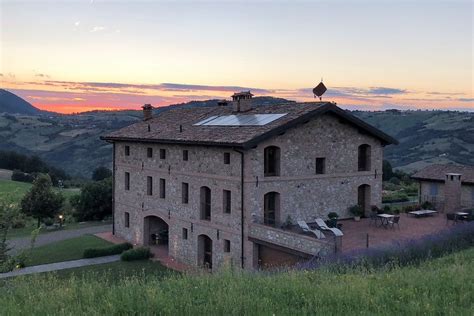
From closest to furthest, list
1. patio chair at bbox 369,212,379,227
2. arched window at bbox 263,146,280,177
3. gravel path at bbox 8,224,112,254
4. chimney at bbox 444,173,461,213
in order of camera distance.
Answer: arched window at bbox 263,146,280,177 < patio chair at bbox 369,212,379,227 < chimney at bbox 444,173,461,213 < gravel path at bbox 8,224,112,254

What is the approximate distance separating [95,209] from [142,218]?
1483 centimetres

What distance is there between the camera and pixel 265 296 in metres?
8.31

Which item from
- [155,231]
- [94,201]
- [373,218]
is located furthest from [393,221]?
[94,201]

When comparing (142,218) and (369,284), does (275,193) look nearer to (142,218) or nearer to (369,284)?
(142,218)

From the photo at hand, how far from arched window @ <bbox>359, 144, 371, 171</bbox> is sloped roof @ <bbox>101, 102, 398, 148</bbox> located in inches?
32.2

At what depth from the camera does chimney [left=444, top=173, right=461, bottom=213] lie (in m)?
24.9

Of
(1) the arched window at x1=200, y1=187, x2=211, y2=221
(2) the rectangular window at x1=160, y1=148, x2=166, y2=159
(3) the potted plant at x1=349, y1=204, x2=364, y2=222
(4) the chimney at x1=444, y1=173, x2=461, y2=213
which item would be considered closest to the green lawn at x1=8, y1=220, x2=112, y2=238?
(2) the rectangular window at x1=160, y1=148, x2=166, y2=159

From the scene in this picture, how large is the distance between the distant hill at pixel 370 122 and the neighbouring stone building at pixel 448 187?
2025 inches

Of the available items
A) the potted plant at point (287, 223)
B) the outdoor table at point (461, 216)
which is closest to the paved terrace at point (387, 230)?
the outdoor table at point (461, 216)

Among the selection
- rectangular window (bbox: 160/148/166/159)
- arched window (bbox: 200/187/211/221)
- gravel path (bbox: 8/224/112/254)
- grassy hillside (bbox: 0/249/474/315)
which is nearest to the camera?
grassy hillside (bbox: 0/249/474/315)

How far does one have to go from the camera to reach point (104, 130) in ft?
406

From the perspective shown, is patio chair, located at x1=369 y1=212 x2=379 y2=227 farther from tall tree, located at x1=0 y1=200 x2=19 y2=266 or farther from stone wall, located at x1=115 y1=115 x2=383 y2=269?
tall tree, located at x1=0 y1=200 x2=19 y2=266

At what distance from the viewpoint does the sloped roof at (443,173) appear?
1011 inches

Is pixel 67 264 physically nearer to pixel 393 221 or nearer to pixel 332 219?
pixel 332 219
